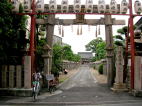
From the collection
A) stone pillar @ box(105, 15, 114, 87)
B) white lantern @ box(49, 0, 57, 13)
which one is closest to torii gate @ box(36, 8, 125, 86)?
stone pillar @ box(105, 15, 114, 87)

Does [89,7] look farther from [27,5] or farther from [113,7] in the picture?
[27,5]

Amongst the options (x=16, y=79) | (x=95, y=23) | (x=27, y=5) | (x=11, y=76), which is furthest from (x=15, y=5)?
(x=95, y=23)

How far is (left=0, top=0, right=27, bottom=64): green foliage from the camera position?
14710mm

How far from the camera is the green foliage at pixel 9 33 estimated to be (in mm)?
14710

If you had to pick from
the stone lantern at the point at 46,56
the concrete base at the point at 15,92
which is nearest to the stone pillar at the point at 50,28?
the stone lantern at the point at 46,56

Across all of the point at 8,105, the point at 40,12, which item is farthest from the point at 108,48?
the point at 8,105

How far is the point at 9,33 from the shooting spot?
1548cm

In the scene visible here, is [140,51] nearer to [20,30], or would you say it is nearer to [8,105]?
[20,30]

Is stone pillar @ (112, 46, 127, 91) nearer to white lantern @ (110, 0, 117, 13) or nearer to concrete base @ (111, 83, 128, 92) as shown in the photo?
concrete base @ (111, 83, 128, 92)

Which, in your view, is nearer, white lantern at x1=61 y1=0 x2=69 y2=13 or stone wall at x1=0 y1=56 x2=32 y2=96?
stone wall at x1=0 y1=56 x2=32 y2=96

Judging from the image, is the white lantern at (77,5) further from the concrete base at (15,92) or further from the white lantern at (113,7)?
the concrete base at (15,92)

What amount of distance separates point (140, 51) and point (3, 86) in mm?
9665

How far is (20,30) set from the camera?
18.0 m

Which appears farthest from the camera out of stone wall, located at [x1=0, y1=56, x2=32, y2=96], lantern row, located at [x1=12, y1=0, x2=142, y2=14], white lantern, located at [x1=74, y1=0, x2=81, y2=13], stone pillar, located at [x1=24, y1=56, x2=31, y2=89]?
white lantern, located at [x1=74, y1=0, x2=81, y2=13]
